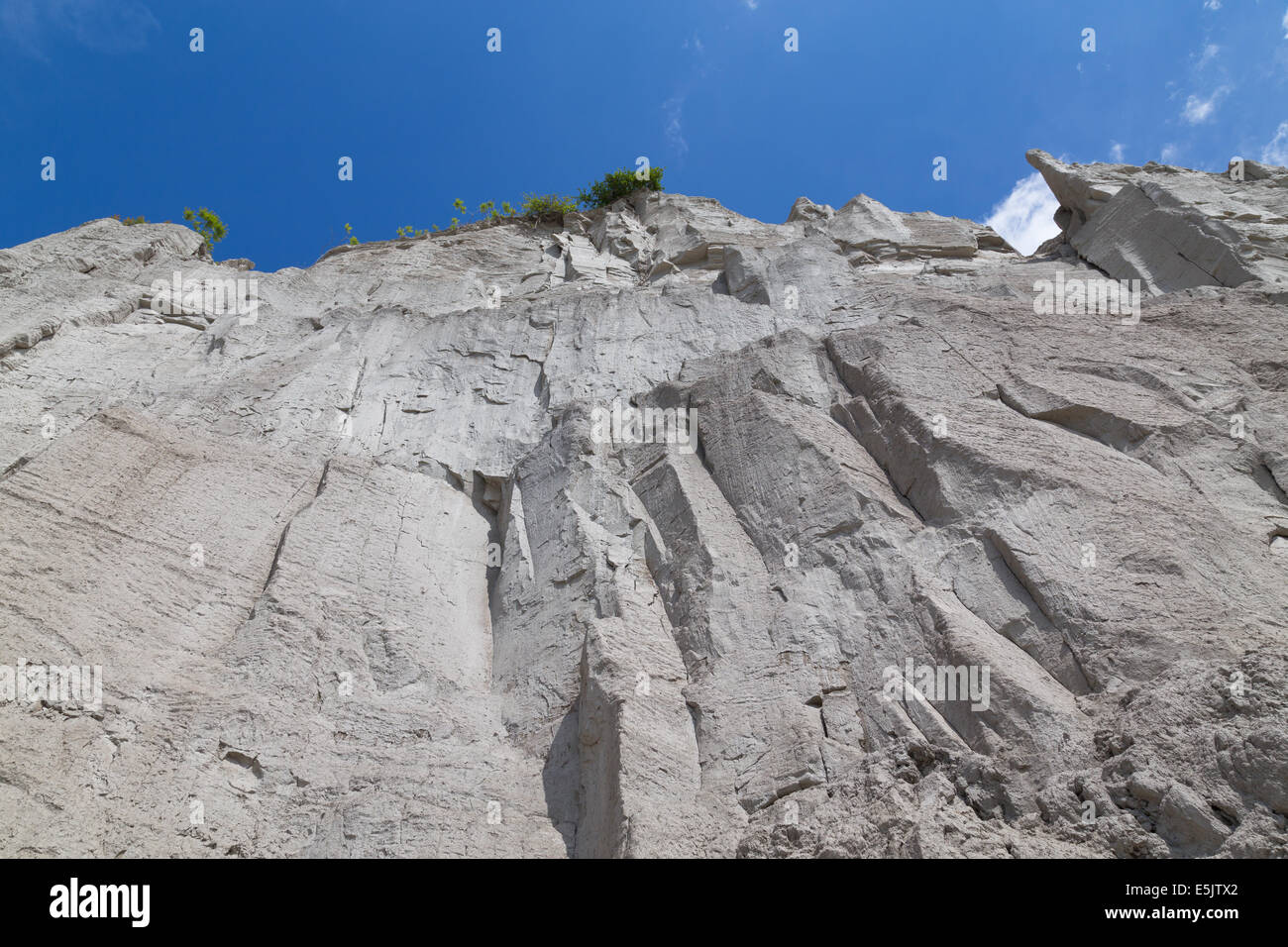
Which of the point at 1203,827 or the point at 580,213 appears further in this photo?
the point at 580,213

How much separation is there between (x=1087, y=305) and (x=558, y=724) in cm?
1030

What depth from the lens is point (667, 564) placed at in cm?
1014

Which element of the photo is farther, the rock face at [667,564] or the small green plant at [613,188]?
the small green plant at [613,188]

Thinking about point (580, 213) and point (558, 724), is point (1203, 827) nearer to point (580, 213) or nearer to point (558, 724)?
point (558, 724)

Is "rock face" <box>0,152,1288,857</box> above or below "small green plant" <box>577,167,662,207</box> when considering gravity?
below

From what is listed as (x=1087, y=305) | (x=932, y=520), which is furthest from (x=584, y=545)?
(x=1087, y=305)

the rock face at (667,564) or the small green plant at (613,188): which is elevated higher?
the small green plant at (613,188)

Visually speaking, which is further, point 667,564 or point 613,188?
point 613,188

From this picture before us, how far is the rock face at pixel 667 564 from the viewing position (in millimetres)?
6859

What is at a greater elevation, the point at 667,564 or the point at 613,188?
the point at 613,188

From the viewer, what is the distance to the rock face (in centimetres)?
686

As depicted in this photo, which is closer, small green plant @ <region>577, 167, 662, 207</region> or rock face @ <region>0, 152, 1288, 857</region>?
rock face @ <region>0, 152, 1288, 857</region>

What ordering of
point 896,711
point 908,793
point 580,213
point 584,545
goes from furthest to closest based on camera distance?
point 580,213 < point 584,545 < point 896,711 < point 908,793
